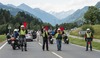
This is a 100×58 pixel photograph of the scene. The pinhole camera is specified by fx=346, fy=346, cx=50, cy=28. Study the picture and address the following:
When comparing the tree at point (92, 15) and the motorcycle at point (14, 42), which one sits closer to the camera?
the motorcycle at point (14, 42)

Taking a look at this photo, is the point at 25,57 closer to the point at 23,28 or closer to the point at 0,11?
the point at 23,28

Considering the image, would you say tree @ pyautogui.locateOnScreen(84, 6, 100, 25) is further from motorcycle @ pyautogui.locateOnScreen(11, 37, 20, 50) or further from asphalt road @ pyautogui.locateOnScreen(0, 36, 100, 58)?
asphalt road @ pyautogui.locateOnScreen(0, 36, 100, 58)

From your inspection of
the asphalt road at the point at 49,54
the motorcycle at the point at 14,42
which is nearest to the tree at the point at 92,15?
the motorcycle at the point at 14,42

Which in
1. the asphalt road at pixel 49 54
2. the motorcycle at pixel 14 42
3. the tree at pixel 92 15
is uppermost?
the tree at pixel 92 15

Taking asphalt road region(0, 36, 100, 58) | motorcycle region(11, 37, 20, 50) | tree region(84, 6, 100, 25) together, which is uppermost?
tree region(84, 6, 100, 25)

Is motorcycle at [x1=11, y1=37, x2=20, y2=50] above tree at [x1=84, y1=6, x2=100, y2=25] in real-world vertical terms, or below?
below

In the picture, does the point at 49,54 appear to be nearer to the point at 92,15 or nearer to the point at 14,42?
the point at 14,42

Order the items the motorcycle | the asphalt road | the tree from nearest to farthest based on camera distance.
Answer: the asphalt road → the motorcycle → the tree

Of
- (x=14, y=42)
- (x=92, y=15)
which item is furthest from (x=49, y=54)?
(x=92, y=15)

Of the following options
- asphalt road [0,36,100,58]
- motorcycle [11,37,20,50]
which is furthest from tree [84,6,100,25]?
asphalt road [0,36,100,58]

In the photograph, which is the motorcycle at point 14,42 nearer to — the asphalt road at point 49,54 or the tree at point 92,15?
the asphalt road at point 49,54

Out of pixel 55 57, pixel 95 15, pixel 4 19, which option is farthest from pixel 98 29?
pixel 55 57

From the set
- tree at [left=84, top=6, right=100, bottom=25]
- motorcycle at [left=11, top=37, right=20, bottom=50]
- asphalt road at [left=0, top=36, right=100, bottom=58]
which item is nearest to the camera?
asphalt road at [left=0, top=36, right=100, bottom=58]

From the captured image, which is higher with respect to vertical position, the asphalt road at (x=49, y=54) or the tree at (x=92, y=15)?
the tree at (x=92, y=15)
